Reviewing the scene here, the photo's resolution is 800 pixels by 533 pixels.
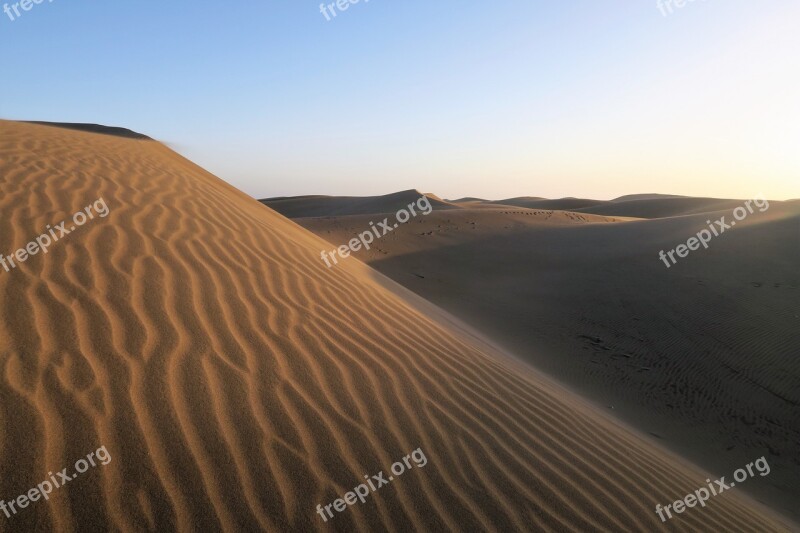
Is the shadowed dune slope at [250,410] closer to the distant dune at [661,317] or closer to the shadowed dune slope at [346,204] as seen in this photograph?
the distant dune at [661,317]

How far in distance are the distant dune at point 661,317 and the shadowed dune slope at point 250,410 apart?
194cm

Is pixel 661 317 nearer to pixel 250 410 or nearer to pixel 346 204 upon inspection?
pixel 250 410

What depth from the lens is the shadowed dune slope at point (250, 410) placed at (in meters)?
2.01

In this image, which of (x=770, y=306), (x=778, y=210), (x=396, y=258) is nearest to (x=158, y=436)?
(x=770, y=306)

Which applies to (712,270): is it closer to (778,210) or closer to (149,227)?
(778,210)

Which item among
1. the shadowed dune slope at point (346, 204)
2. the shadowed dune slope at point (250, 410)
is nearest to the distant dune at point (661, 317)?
the shadowed dune slope at point (250, 410)

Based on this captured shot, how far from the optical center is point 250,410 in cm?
251

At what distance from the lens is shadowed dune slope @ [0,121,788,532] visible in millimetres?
2010

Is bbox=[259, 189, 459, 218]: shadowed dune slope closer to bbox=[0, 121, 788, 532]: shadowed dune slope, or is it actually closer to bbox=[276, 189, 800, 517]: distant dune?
bbox=[276, 189, 800, 517]: distant dune

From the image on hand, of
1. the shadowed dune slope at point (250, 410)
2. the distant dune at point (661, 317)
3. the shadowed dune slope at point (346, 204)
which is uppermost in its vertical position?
the shadowed dune slope at point (346, 204)

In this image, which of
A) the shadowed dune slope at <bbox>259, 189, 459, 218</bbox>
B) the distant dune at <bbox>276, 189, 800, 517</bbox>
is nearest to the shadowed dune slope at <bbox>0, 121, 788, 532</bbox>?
the distant dune at <bbox>276, 189, 800, 517</bbox>

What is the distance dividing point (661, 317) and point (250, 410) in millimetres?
7841

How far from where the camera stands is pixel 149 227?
13.5ft

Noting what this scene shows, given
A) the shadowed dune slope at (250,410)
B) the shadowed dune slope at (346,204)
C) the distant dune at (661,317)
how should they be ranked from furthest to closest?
the shadowed dune slope at (346,204), the distant dune at (661,317), the shadowed dune slope at (250,410)
